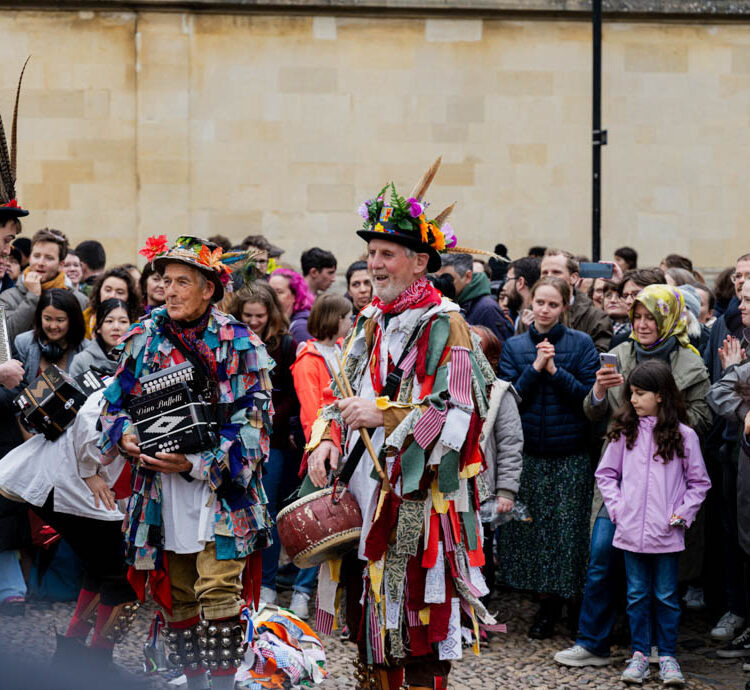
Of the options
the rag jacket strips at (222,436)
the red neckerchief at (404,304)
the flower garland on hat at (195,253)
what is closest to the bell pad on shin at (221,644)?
the rag jacket strips at (222,436)

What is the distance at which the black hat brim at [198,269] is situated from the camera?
207 inches

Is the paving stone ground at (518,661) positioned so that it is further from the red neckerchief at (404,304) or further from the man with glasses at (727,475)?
the red neckerchief at (404,304)

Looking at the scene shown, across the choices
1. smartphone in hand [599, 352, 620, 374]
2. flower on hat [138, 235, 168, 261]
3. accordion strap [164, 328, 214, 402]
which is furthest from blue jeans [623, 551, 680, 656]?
flower on hat [138, 235, 168, 261]

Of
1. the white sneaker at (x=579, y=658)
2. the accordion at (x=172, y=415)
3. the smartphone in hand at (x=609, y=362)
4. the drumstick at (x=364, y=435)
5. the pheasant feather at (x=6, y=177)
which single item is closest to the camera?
the drumstick at (x=364, y=435)

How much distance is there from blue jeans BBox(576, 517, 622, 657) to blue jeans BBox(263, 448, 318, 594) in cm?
177

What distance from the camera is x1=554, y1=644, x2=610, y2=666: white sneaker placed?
20.7ft

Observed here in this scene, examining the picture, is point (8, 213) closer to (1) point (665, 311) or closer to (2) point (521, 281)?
(1) point (665, 311)

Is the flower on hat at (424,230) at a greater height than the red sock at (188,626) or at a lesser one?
greater

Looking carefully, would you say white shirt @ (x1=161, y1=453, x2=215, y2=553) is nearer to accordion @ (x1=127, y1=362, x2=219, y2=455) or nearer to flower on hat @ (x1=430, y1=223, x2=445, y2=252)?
accordion @ (x1=127, y1=362, x2=219, y2=455)

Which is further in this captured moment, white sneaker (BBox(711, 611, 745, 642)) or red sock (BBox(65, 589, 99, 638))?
white sneaker (BBox(711, 611, 745, 642))

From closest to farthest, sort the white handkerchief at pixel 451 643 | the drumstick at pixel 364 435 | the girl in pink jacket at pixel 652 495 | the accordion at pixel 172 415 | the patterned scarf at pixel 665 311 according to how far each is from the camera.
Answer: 1. the drumstick at pixel 364 435
2. the white handkerchief at pixel 451 643
3. the accordion at pixel 172 415
4. the girl in pink jacket at pixel 652 495
5. the patterned scarf at pixel 665 311

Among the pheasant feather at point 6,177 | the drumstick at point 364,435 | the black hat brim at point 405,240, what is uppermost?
the pheasant feather at point 6,177

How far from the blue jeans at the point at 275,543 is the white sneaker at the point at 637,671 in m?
2.09

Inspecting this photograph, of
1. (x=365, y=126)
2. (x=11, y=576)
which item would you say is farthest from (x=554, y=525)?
(x=365, y=126)
